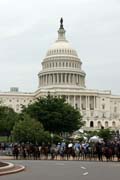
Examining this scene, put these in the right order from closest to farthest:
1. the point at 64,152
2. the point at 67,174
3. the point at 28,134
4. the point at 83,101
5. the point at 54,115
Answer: the point at 67,174
the point at 64,152
the point at 28,134
the point at 54,115
the point at 83,101

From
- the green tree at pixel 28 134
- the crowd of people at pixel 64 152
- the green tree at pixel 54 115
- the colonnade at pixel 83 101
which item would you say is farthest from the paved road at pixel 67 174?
the colonnade at pixel 83 101

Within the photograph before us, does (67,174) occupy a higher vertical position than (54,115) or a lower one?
lower

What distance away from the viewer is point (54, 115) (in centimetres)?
10388

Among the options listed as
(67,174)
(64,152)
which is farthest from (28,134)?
(67,174)

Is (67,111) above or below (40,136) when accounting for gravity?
above

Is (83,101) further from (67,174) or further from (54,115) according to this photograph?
(67,174)

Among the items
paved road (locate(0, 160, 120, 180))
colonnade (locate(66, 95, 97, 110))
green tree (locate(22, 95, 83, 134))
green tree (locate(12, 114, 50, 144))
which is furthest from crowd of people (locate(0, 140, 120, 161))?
colonnade (locate(66, 95, 97, 110))

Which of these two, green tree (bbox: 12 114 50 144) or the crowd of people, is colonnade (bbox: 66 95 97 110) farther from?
the crowd of people

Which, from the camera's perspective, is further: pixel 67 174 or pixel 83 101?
pixel 83 101

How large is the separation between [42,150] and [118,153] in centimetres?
947

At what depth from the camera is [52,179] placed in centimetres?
2375

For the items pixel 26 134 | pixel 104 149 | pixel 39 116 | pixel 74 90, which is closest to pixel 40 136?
pixel 26 134

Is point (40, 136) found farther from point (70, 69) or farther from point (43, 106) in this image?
point (70, 69)

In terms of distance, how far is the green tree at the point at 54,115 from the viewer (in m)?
104
